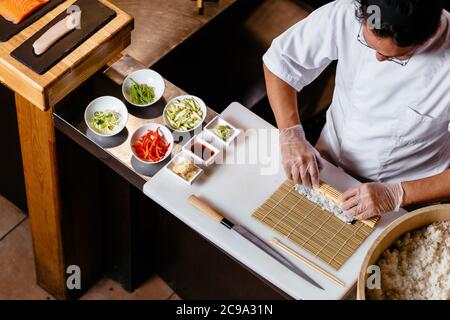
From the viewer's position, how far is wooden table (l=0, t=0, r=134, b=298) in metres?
2.62

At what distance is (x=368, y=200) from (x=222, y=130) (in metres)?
0.58

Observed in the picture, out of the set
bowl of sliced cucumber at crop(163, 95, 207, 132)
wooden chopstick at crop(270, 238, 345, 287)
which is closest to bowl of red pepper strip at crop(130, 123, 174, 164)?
bowl of sliced cucumber at crop(163, 95, 207, 132)

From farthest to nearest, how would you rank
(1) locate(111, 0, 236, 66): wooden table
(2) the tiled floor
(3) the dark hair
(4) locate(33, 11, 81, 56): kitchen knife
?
(2) the tiled floor < (1) locate(111, 0, 236, 66): wooden table < (4) locate(33, 11, 81, 56): kitchen knife < (3) the dark hair

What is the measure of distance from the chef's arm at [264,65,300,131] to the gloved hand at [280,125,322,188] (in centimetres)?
6

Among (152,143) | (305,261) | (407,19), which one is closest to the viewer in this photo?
(407,19)

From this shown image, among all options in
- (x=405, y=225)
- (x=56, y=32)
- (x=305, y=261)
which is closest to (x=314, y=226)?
(x=305, y=261)

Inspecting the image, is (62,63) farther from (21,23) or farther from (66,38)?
(21,23)

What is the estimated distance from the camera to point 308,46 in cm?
271

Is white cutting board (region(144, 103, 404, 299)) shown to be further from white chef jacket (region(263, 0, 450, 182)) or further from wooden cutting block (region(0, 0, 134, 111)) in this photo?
wooden cutting block (region(0, 0, 134, 111))

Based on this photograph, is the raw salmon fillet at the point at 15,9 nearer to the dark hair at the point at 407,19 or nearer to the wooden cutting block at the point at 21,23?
the wooden cutting block at the point at 21,23

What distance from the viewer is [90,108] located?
277 centimetres

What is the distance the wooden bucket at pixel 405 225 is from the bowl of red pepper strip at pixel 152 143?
86 centimetres

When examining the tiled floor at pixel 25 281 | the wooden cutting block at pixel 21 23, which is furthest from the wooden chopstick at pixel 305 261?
the tiled floor at pixel 25 281

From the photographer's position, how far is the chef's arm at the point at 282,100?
9.16ft
